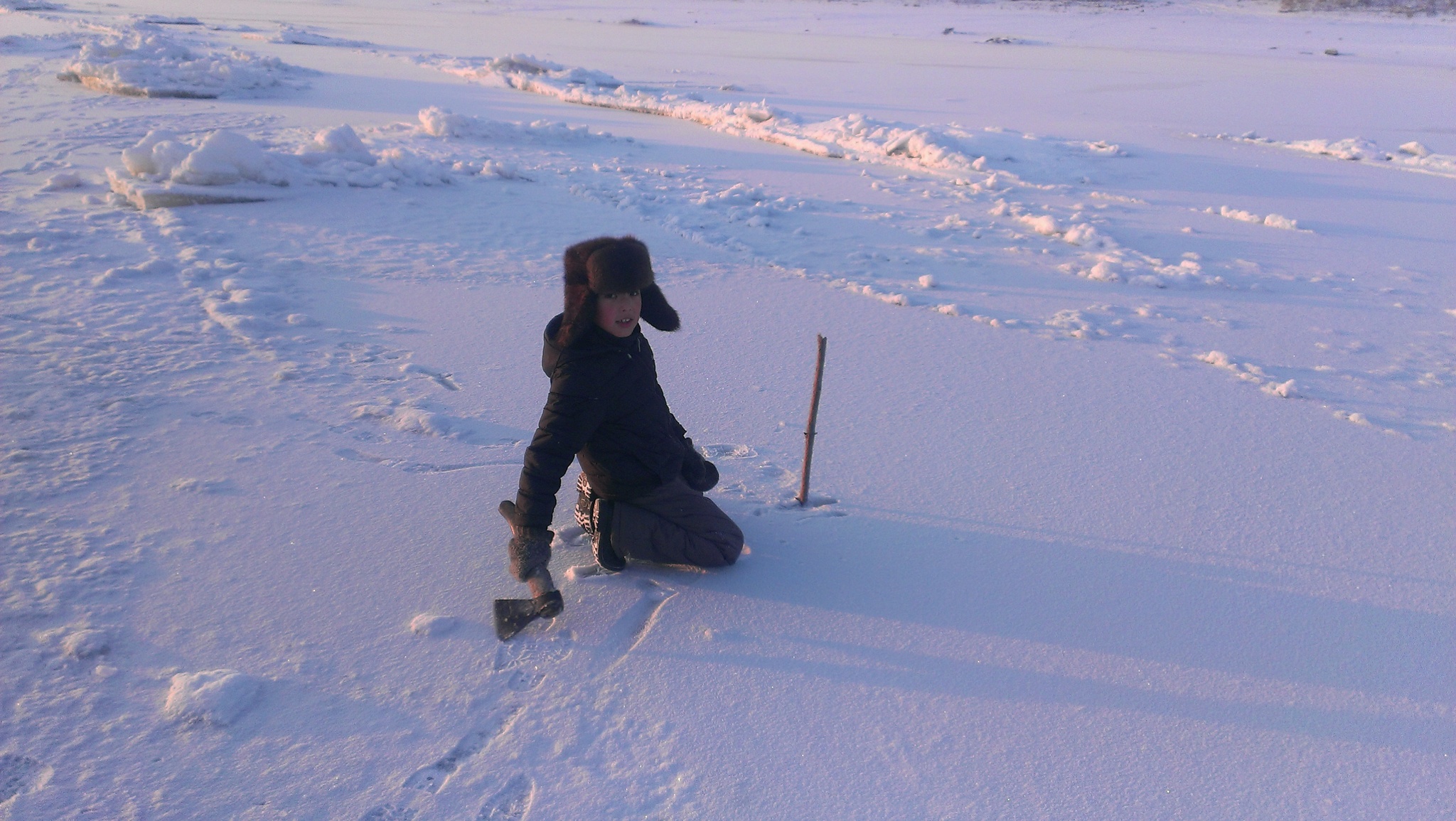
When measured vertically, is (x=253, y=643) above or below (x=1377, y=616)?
below

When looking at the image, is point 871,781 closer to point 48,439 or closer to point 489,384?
point 489,384

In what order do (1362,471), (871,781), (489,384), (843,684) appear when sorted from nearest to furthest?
(871,781), (843,684), (1362,471), (489,384)

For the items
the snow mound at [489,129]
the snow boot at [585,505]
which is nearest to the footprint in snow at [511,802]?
the snow boot at [585,505]

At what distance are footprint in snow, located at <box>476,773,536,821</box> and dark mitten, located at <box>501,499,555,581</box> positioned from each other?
2.07 feet

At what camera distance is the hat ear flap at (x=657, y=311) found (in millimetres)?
2686

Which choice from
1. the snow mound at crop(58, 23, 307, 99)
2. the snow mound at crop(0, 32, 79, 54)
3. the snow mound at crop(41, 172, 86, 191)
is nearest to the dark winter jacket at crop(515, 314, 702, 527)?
the snow mound at crop(41, 172, 86, 191)

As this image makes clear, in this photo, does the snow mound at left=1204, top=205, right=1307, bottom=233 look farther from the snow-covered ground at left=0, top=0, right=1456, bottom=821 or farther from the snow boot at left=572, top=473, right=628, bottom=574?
the snow boot at left=572, top=473, right=628, bottom=574

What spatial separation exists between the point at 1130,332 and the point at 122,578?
4629 mm

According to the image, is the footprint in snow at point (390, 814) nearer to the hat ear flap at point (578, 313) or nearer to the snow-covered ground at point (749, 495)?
the snow-covered ground at point (749, 495)

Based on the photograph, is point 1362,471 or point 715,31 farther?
point 715,31

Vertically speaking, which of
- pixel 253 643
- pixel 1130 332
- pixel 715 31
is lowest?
pixel 253 643

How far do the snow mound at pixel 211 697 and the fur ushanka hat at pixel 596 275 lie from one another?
116 centimetres

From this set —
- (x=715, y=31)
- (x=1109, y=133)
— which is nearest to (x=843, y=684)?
(x=1109, y=133)

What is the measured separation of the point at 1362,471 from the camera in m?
3.53
